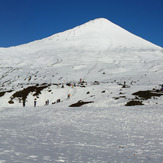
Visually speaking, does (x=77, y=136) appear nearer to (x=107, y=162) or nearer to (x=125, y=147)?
(x=125, y=147)

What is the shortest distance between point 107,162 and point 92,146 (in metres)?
2.08

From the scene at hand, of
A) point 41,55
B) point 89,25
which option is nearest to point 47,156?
point 41,55

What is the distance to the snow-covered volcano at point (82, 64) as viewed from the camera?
184 ft

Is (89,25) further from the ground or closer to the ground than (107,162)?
further from the ground

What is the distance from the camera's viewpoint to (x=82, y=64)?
80.6m

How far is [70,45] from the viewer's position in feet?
394

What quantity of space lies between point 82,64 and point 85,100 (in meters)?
48.3

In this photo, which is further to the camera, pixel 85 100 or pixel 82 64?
pixel 82 64

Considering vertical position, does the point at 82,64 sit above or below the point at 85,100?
above

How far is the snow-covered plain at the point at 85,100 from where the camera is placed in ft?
25.4

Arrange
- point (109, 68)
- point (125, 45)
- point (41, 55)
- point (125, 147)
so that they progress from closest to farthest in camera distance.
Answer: point (125, 147) < point (109, 68) < point (41, 55) < point (125, 45)

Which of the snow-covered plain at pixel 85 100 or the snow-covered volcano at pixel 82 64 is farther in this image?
the snow-covered volcano at pixel 82 64

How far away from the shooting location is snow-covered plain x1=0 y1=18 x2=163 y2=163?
774 centimetres

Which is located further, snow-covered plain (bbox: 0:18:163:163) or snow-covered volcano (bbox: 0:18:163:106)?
snow-covered volcano (bbox: 0:18:163:106)
